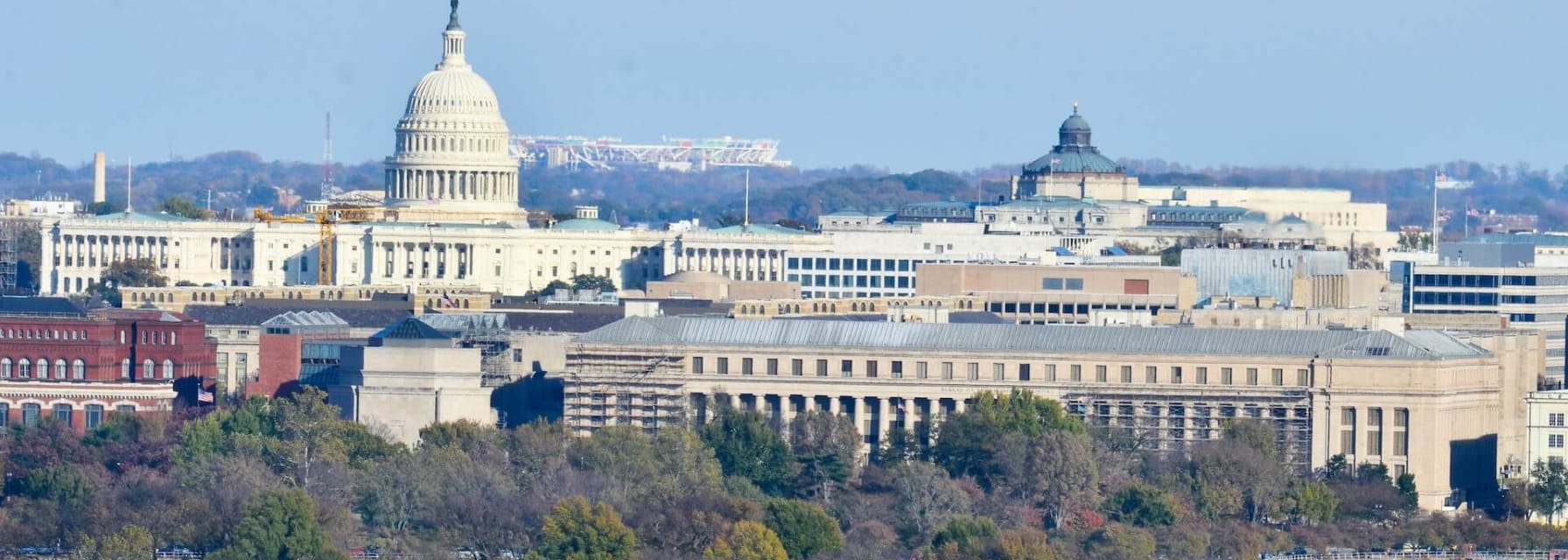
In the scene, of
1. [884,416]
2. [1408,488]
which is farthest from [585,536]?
[884,416]

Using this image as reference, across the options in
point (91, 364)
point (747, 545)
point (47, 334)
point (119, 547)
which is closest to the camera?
point (119, 547)

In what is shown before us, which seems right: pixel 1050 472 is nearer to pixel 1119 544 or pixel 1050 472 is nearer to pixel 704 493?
pixel 1119 544

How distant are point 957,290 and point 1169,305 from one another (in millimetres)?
11571

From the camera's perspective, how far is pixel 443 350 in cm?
14025

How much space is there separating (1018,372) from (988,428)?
8.90 m

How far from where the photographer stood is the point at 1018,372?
13912cm

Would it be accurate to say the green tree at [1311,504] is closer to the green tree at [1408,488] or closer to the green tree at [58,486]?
the green tree at [1408,488]

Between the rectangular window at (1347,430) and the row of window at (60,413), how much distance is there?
34.1m

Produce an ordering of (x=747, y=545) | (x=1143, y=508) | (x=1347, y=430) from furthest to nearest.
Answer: (x=1347, y=430), (x=1143, y=508), (x=747, y=545)

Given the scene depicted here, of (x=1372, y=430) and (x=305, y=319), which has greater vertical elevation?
(x=305, y=319)

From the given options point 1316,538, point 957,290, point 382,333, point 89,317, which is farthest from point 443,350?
point 957,290

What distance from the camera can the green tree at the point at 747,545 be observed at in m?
113

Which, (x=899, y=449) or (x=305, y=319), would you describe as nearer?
(x=899, y=449)

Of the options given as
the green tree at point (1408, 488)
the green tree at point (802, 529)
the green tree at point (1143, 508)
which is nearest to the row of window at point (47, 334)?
the green tree at point (802, 529)
